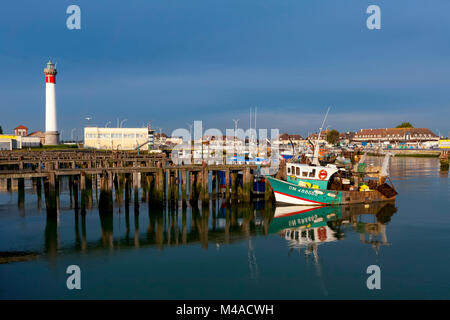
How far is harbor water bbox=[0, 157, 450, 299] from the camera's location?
18.2m

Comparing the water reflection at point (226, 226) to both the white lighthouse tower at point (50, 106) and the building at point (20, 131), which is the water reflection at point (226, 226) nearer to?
the white lighthouse tower at point (50, 106)

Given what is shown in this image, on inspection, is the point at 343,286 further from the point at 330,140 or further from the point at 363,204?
the point at 330,140

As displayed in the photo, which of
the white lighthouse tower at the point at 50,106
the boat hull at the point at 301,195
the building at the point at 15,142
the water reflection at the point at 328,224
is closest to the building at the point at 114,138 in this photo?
the white lighthouse tower at the point at 50,106

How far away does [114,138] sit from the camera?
115500mm

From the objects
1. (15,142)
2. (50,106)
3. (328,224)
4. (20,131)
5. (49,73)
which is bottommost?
(328,224)

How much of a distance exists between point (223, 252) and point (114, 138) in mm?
97759

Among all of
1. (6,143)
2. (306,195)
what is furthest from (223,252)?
(6,143)

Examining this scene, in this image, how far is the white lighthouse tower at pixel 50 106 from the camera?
108m

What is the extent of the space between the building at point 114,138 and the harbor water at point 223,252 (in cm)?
7760

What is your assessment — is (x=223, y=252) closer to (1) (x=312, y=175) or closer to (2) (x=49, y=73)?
(1) (x=312, y=175)

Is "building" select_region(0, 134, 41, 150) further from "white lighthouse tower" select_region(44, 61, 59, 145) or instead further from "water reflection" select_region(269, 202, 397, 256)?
"water reflection" select_region(269, 202, 397, 256)

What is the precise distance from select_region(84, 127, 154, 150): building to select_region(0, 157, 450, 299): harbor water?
77600 mm
